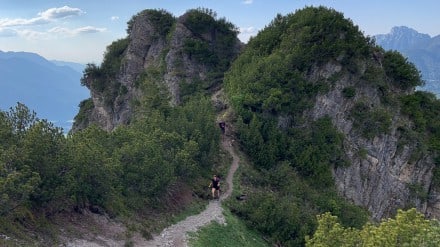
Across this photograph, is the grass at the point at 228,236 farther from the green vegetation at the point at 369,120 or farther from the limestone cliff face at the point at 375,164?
the green vegetation at the point at 369,120

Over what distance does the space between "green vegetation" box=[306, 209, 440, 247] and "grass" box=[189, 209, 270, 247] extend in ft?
31.2

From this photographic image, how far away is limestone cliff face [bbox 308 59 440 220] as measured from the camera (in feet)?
190

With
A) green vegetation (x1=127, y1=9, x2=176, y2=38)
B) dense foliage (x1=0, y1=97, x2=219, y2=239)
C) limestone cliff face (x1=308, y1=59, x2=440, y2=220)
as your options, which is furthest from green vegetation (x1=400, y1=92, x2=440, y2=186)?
green vegetation (x1=127, y1=9, x2=176, y2=38)

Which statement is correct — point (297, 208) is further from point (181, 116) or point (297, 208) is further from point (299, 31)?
point (299, 31)

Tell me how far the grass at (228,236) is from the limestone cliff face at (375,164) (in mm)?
24122

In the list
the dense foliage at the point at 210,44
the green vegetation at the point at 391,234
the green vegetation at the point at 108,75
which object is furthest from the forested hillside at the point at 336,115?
the green vegetation at the point at 391,234

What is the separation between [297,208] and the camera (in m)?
37.9

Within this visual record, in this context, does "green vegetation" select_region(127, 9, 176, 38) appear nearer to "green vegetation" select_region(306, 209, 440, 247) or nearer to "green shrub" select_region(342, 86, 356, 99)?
"green shrub" select_region(342, 86, 356, 99)

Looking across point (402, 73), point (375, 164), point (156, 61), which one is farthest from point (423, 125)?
point (156, 61)

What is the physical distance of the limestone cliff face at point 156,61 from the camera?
71812 millimetres

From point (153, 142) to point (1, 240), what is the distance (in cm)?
1512

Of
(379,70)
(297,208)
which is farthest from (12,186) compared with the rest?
(379,70)

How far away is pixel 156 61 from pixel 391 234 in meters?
60.8

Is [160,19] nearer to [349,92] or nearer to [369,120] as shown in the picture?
[349,92]
